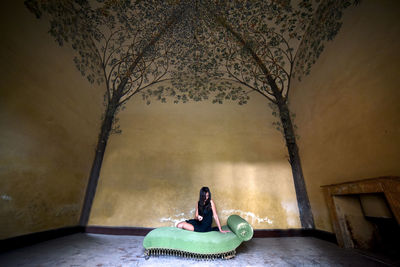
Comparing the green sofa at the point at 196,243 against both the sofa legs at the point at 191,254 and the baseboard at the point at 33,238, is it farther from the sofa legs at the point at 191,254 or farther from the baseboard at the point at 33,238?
the baseboard at the point at 33,238

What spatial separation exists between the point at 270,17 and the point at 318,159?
9.99ft

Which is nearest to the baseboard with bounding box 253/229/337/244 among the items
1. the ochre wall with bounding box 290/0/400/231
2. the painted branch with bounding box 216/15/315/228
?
the painted branch with bounding box 216/15/315/228

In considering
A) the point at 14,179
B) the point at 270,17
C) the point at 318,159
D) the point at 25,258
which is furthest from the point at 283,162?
the point at 14,179

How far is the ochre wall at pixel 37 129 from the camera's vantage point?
198 cm

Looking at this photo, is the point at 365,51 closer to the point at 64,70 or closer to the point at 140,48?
the point at 140,48

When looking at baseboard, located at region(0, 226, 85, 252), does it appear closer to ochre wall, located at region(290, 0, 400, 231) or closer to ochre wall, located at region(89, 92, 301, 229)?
ochre wall, located at region(89, 92, 301, 229)

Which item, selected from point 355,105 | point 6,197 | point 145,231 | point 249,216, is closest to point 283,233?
point 249,216

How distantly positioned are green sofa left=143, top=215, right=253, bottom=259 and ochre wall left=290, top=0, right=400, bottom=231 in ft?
5.90

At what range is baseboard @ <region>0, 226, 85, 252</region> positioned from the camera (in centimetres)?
192

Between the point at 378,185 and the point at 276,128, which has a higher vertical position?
the point at 276,128

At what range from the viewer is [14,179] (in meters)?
2.05

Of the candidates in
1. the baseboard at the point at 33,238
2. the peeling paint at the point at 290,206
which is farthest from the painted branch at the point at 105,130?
the peeling paint at the point at 290,206

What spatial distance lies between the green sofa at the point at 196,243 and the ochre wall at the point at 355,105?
5.90 ft

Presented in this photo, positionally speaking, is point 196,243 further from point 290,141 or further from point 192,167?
point 290,141
